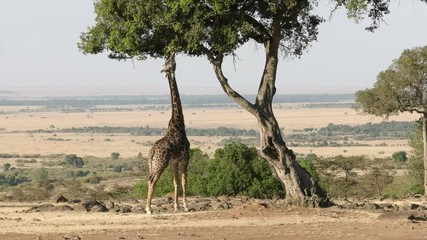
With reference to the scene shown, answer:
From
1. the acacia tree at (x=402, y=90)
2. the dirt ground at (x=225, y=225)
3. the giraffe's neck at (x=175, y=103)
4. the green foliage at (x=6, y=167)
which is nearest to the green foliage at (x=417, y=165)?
the acacia tree at (x=402, y=90)

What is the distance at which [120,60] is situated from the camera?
2177 cm

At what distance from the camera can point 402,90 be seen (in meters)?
33.4

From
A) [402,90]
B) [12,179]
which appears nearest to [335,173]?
[402,90]

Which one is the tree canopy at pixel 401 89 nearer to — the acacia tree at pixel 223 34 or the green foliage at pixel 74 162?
the acacia tree at pixel 223 34

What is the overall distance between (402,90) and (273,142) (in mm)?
13461

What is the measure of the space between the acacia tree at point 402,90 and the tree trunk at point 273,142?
12.4 meters

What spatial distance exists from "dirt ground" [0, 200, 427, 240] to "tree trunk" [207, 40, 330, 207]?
1.86 feet

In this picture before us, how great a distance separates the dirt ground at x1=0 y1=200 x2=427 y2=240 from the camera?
1723 centimetres

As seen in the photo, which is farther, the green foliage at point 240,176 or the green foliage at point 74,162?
the green foliage at point 74,162

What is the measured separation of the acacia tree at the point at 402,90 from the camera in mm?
33000

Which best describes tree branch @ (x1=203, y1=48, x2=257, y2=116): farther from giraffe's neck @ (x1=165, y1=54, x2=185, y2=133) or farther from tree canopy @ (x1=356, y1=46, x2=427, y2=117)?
tree canopy @ (x1=356, y1=46, x2=427, y2=117)

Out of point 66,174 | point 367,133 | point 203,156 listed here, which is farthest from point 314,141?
point 203,156

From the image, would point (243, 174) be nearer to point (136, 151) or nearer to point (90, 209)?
point (90, 209)

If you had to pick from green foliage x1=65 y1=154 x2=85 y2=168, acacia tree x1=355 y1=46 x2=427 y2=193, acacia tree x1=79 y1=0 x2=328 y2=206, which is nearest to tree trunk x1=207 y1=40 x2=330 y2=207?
acacia tree x1=79 y1=0 x2=328 y2=206
